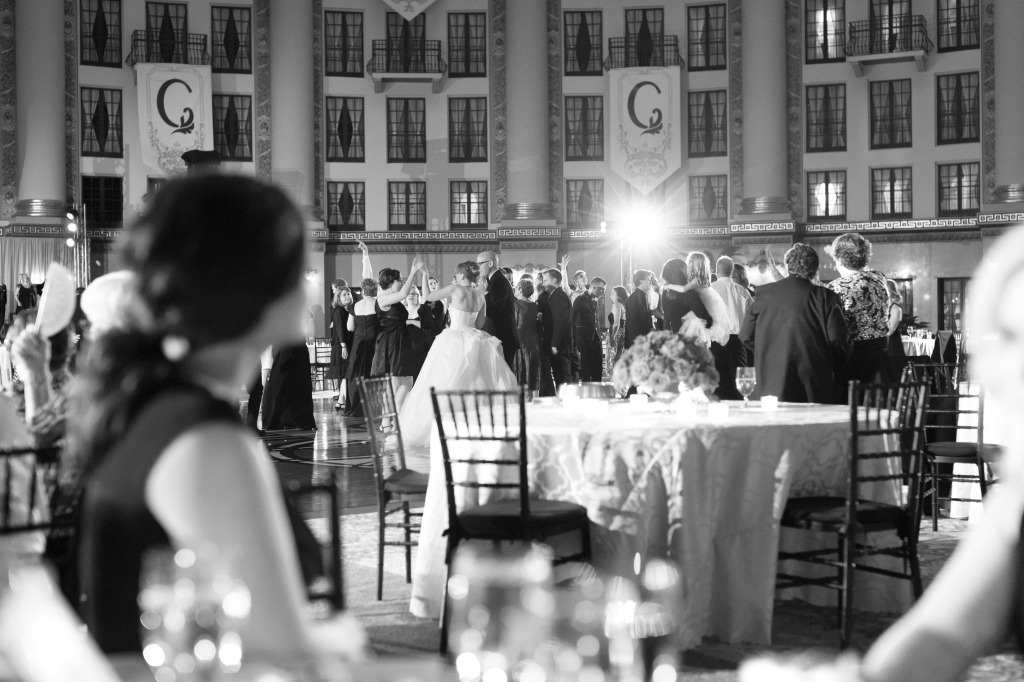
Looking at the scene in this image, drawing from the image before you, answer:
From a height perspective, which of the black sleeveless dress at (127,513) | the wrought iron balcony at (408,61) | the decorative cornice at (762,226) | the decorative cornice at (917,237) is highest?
the wrought iron balcony at (408,61)

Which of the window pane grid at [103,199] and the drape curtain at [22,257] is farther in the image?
the window pane grid at [103,199]

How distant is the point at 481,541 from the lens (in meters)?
5.23

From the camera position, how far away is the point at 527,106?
2695 cm

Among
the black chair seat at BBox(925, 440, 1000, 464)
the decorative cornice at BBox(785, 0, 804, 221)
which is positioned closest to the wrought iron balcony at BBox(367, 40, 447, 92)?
the decorative cornice at BBox(785, 0, 804, 221)

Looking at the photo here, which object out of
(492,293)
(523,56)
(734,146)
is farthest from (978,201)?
(492,293)

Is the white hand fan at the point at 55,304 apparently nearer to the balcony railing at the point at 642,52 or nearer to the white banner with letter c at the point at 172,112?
the white banner with letter c at the point at 172,112

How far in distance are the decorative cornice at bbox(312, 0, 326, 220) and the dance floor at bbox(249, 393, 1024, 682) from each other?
19512 millimetres

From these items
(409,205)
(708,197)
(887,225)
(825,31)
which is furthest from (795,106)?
(409,205)

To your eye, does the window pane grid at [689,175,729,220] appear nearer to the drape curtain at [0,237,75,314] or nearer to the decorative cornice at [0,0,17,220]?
the drape curtain at [0,237,75,314]

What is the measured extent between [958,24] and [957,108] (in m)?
1.97

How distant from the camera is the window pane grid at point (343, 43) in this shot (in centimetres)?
2814

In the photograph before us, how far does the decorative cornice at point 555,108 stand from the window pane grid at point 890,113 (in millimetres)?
7589

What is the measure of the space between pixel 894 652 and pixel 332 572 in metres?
1.47

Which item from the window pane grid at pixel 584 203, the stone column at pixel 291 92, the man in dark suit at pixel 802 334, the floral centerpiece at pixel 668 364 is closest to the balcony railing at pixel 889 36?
the window pane grid at pixel 584 203
